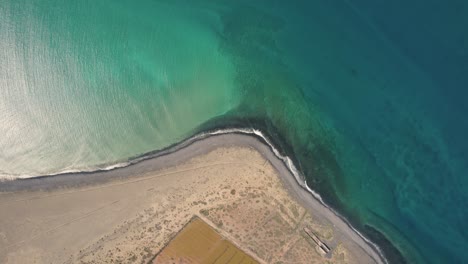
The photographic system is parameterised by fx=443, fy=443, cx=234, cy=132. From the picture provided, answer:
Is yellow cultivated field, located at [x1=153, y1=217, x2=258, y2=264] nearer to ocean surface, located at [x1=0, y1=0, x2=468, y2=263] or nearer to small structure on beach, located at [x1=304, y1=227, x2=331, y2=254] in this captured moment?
small structure on beach, located at [x1=304, y1=227, x2=331, y2=254]

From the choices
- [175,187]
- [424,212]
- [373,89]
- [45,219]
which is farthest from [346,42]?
[45,219]

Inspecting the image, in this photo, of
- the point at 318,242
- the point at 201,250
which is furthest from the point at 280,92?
the point at 201,250

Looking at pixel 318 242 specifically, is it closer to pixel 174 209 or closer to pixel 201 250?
pixel 201 250

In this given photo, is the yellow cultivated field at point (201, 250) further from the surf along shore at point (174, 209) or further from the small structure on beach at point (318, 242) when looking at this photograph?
the small structure on beach at point (318, 242)

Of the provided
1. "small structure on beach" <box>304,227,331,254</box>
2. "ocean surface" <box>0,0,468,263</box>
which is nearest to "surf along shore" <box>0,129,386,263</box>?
"small structure on beach" <box>304,227,331,254</box>

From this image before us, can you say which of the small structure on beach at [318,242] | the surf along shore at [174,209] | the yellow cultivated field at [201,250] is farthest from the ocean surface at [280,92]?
the yellow cultivated field at [201,250]
